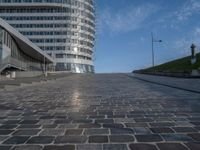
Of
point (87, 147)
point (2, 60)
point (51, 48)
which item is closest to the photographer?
point (87, 147)

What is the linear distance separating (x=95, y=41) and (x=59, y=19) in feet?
66.0

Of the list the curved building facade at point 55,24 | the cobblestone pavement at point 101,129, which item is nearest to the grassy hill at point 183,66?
the cobblestone pavement at point 101,129

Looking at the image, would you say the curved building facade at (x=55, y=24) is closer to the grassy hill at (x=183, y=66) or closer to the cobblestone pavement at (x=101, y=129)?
the grassy hill at (x=183, y=66)

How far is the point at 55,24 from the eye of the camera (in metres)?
95.7

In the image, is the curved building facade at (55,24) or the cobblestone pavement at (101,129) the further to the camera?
the curved building facade at (55,24)

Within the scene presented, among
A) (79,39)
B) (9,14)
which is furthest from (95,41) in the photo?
(9,14)

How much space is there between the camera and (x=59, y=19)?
9606cm

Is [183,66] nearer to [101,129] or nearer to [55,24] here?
[101,129]

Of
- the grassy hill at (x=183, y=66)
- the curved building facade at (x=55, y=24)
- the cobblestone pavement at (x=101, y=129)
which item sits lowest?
the cobblestone pavement at (x=101, y=129)

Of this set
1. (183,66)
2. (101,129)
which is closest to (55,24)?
(183,66)

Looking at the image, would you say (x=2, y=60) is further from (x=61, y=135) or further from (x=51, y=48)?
(x=51, y=48)

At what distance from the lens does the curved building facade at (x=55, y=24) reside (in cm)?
9388

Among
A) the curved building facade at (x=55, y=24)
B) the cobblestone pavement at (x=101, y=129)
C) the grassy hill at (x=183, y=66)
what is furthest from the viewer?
the curved building facade at (x=55, y=24)

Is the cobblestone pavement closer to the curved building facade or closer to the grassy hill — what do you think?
the grassy hill
